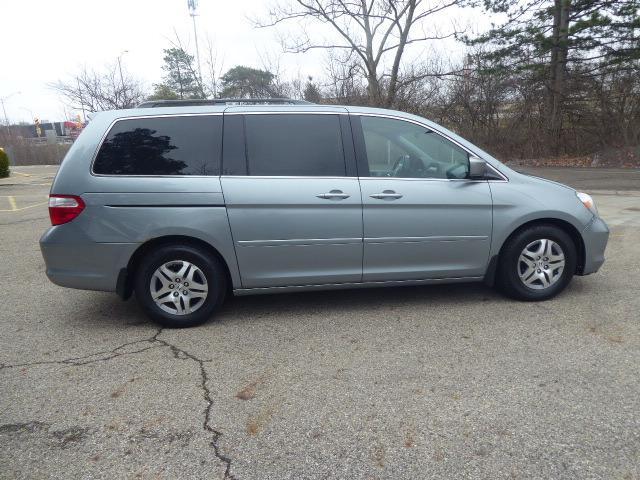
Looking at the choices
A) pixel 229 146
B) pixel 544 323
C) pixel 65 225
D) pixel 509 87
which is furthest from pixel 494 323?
pixel 509 87

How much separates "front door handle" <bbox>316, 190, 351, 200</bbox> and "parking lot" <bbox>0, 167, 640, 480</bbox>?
1.04 meters

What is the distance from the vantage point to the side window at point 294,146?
394 centimetres

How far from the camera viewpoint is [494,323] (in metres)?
3.88

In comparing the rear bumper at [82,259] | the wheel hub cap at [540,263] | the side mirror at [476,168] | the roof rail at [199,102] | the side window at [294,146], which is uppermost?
the roof rail at [199,102]

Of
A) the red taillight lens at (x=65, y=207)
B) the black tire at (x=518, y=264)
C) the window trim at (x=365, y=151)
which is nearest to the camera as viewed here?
the red taillight lens at (x=65, y=207)

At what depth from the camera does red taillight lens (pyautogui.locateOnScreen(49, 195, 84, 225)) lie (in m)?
3.70

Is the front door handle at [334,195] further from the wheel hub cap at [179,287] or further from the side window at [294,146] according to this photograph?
the wheel hub cap at [179,287]

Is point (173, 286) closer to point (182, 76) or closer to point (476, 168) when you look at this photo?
point (476, 168)

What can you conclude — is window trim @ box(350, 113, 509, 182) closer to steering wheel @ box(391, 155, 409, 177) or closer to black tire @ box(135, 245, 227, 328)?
steering wheel @ box(391, 155, 409, 177)

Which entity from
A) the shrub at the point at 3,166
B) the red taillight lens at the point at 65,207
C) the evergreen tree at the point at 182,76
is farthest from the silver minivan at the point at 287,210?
the shrub at the point at 3,166

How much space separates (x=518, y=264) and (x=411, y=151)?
1396mm

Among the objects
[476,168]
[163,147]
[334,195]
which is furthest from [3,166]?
[476,168]

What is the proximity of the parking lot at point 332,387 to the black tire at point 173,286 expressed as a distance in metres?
0.12

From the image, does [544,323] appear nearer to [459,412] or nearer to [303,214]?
[459,412]
